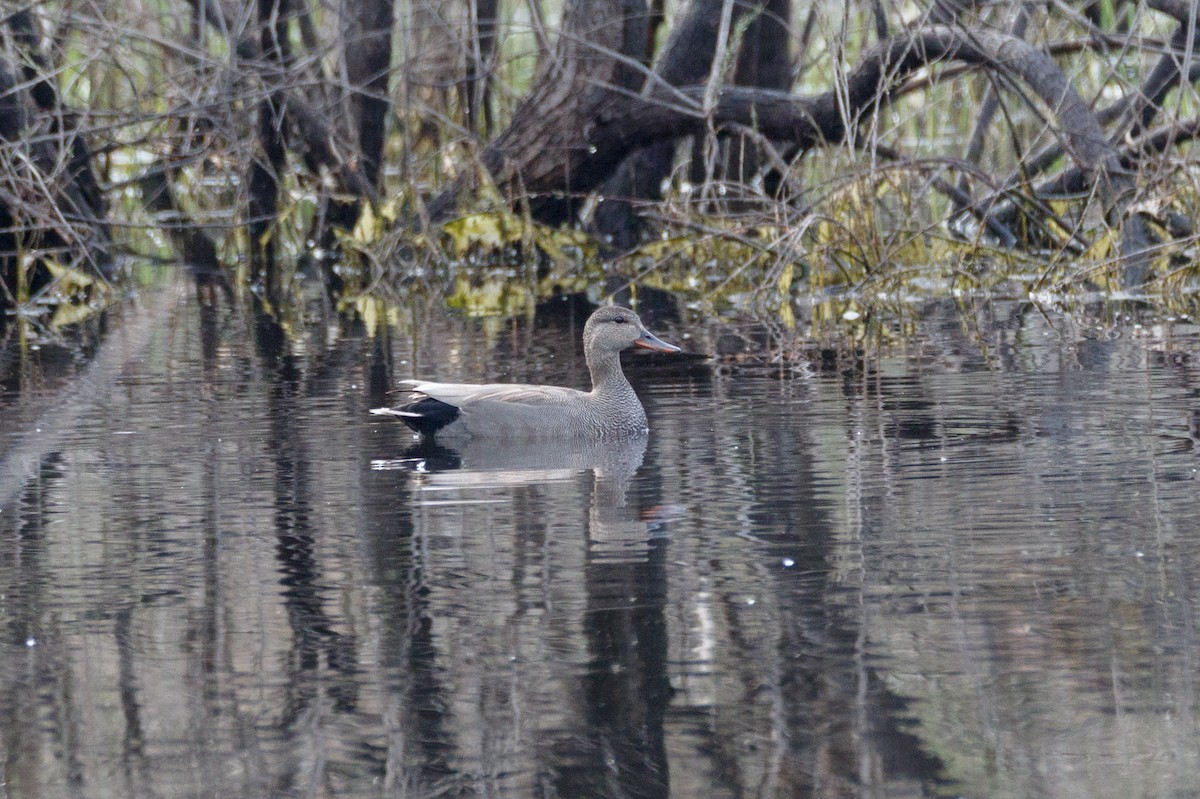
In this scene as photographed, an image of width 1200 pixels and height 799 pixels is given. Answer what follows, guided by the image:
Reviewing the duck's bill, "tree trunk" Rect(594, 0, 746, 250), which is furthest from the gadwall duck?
"tree trunk" Rect(594, 0, 746, 250)

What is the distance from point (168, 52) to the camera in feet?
56.7

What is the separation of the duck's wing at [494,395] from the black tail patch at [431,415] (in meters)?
0.03

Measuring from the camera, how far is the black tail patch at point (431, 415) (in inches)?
339

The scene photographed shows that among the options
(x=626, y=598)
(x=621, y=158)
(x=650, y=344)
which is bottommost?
(x=626, y=598)

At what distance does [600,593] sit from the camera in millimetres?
5688

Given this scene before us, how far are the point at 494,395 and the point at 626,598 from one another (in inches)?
123

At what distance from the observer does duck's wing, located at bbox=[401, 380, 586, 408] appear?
28.3 ft

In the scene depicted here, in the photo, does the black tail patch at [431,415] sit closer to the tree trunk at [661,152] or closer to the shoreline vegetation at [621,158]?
the shoreline vegetation at [621,158]

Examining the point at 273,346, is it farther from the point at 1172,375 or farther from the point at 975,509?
the point at 975,509

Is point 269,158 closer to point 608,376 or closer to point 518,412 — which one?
point 608,376

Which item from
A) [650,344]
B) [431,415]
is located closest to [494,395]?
[431,415]

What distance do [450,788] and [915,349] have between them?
720cm

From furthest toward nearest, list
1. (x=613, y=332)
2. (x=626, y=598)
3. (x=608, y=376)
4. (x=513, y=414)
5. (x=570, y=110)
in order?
(x=570, y=110)
(x=613, y=332)
(x=608, y=376)
(x=513, y=414)
(x=626, y=598)

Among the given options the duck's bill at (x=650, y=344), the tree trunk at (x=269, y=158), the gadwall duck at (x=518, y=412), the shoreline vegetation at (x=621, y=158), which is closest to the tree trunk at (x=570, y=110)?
the shoreline vegetation at (x=621, y=158)
